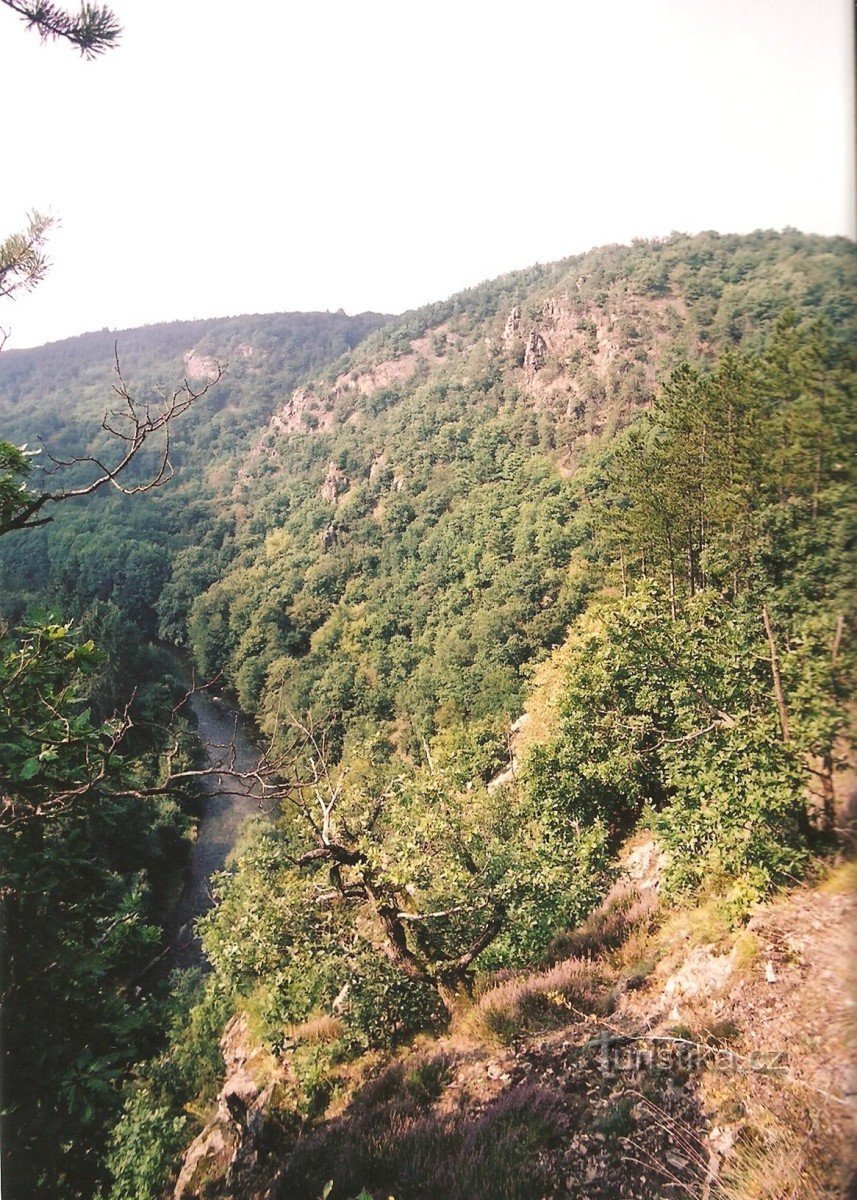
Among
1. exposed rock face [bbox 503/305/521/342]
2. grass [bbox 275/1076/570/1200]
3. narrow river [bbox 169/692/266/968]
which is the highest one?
exposed rock face [bbox 503/305/521/342]

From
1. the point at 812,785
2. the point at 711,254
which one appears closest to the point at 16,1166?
the point at 812,785

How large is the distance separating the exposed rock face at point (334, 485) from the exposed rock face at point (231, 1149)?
8659 centimetres

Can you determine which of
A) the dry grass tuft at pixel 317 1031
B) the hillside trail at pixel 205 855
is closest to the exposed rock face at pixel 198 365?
the hillside trail at pixel 205 855

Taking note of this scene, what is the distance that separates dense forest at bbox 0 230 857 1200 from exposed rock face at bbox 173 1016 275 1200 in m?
0.31

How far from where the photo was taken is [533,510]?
56.1m

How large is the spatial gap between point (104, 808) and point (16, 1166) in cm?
234

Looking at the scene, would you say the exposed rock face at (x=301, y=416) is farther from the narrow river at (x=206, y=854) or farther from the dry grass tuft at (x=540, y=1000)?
the dry grass tuft at (x=540, y=1000)

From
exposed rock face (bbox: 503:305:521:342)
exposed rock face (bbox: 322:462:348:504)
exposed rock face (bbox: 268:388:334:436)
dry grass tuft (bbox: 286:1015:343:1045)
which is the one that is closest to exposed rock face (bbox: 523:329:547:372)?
exposed rock face (bbox: 503:305:521:342)

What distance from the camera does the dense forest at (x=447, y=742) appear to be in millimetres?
4129

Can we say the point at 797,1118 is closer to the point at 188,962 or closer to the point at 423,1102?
the point at 423,1102

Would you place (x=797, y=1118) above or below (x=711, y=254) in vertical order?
below

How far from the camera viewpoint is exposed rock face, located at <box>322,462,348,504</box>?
9216 centimetres

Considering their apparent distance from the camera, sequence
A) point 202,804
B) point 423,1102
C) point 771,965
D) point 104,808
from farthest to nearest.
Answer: point 202,804
point 423,1102
point 771,965
point 104,808

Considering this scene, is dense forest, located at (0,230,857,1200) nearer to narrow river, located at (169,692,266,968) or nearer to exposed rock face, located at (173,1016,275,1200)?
exposed rock face, located at (173,1016,275,1200)
